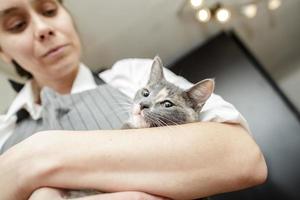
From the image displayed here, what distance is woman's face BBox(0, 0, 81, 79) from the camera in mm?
794

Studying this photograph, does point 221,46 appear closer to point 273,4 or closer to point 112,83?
point 273,4

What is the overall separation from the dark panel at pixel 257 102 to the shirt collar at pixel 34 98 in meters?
0.36

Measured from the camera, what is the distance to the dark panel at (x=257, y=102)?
1035 millimetres

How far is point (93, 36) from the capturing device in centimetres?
120

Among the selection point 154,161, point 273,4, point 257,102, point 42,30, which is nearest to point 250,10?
point 273,4

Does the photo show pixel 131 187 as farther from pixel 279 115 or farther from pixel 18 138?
pixel 279 115

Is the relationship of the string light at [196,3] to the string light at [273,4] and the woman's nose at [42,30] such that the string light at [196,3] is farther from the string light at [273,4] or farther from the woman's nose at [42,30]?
the woman's nose at [42,30]

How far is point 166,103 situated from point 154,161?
18cm

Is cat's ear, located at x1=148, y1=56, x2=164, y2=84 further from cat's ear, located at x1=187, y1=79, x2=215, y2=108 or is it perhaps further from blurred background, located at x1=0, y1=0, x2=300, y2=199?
blurred background, located at x1=0, y1=0, x2=300, y2=199

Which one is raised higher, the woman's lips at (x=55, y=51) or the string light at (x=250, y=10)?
the woman's lips at (x=55, y=51)

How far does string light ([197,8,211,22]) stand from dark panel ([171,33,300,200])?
0.25 ft

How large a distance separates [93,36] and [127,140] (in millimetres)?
687

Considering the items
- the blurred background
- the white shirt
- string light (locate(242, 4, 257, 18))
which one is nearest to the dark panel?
the blurred background

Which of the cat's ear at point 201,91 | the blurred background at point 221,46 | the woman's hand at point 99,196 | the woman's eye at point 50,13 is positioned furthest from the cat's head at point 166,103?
the blurred background at point 221,46
